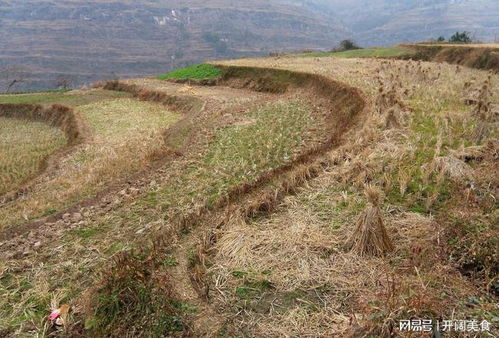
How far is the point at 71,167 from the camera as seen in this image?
1200 cm

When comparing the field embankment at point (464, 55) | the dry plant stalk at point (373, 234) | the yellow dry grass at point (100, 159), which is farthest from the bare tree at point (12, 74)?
the dry plant stalk at point (373, 234)

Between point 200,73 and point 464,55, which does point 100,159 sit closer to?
point 200,73

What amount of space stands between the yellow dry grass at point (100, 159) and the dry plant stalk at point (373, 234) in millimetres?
6633

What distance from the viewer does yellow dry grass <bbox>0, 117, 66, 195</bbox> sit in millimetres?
12742

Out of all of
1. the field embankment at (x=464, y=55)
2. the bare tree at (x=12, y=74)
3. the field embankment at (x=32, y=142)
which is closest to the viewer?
the field embankment at (x=32, y=142)

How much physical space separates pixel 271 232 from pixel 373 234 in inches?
68.3

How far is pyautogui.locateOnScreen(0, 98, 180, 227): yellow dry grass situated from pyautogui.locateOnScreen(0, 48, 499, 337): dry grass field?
0.09 metres

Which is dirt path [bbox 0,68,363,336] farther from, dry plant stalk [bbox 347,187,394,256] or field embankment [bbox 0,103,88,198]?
field embankment [bbox 0,103,88,198]

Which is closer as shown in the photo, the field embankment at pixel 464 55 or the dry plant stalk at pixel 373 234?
the dry plant stalk at pixel 373 234

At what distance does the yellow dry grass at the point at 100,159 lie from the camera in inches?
357

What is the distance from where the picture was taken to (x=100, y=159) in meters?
12.2

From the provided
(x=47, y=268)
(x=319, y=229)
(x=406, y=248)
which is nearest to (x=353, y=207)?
(x=319, y=229)

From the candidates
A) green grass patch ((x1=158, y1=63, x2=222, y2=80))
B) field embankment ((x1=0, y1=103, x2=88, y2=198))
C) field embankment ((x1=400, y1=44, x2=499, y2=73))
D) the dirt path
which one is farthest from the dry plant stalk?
green grass patch ((x1=158, y1=63, x2=222, y2=80))

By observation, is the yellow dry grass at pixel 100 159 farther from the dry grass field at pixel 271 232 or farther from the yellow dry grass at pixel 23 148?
the yellow dry grass at pixel 23 148
